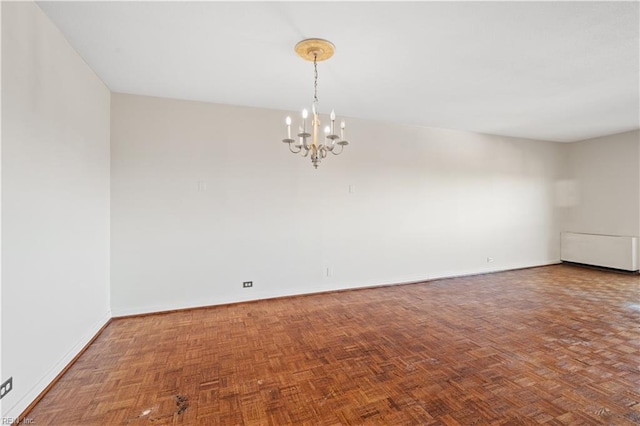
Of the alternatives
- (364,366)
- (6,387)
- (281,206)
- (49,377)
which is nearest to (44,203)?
(6,387)

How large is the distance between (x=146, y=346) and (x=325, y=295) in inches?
88.6

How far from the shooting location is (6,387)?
163cm

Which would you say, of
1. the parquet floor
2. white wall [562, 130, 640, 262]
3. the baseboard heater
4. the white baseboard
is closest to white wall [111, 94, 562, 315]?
the parquet floor

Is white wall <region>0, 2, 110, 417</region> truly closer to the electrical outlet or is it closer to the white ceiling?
the electrical outlet

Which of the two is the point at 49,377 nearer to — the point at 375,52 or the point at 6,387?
the point at 6,387

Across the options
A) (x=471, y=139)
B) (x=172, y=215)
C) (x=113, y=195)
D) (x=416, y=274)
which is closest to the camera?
(x=113, y=195)

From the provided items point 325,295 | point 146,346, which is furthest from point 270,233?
point 146,346

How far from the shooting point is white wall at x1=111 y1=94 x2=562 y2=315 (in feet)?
11.2

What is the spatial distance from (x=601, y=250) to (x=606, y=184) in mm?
1305

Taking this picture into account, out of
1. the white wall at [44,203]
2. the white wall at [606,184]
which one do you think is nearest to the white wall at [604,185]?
the white wall at [606,184]

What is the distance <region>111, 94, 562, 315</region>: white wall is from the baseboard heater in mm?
1431

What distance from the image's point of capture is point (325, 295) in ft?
13.6

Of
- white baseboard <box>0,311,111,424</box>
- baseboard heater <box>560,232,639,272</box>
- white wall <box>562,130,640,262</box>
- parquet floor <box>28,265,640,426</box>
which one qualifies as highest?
white wall <box>562,130,640,262</box>

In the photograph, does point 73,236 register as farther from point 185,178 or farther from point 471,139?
point 471,139
